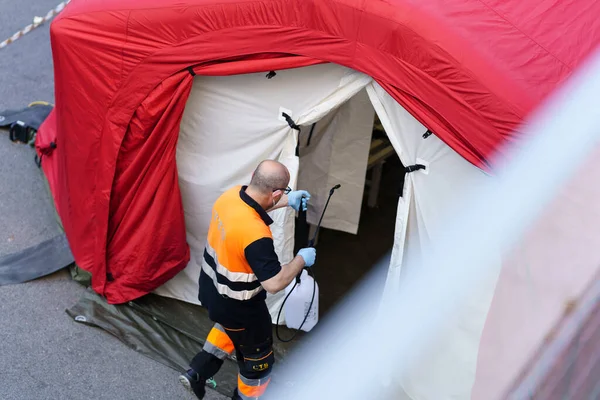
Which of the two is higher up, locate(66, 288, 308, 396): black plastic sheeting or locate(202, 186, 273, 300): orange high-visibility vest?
locate(202, 186, 273, 300): orange high-visibility vest

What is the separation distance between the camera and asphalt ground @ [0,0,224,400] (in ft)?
13.4

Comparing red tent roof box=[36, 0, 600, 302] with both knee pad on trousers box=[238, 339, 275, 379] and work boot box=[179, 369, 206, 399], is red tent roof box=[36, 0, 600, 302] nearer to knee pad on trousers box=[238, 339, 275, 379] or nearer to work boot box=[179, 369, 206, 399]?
work boot box=[179, 369, 206, 399]

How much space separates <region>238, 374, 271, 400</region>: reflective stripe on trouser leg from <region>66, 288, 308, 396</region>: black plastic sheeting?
0.42 metres

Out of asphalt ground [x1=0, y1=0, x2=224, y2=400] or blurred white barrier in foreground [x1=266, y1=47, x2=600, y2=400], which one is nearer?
blurred white barrier in foreground [x1=266, y1=47, x2=600, y2=400]

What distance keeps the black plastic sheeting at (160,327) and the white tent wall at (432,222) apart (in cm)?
107

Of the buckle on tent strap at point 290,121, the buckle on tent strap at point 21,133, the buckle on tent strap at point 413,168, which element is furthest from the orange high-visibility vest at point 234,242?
the buckle on tent strap at point 21,133

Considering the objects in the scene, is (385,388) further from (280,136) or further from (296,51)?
(296,51)

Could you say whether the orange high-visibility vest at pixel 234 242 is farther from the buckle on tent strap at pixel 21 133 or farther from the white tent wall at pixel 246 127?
the buckle on tent strap at pixel 21 133

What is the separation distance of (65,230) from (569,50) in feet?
11.6

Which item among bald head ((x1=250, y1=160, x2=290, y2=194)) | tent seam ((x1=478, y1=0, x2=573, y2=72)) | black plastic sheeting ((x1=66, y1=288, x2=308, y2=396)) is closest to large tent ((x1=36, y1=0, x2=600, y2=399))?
tent seam ((x1=478, y1=0, x2=573, y2=72))

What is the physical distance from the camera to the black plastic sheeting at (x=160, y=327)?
438 centimetres

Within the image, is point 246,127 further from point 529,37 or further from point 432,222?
point 529,37

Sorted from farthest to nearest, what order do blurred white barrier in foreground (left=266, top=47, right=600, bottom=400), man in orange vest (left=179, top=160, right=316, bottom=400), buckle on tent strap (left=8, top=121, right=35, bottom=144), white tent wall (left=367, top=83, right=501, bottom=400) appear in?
buckle on tent strap (left=8, top=121, right=35, bottom=144) < white tent wall (left=367, top=83, right=501, bottom=400) < man in orange vest (left=179, top=160, right=316, bottom=400) < blurred white barrier in foreground (left=266, top=47, right=600, bottom=400)

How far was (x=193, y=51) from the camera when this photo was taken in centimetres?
400
